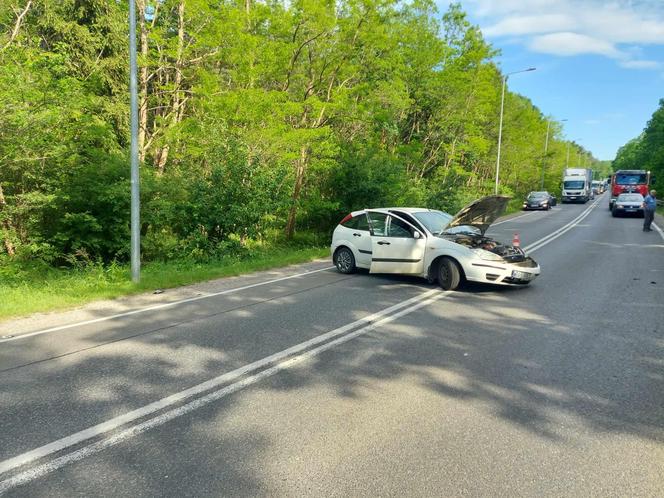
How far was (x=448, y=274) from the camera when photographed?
925 centimetres

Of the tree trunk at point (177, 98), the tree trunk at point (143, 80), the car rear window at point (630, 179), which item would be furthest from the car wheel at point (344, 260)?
the car rear window at point (630, 179)

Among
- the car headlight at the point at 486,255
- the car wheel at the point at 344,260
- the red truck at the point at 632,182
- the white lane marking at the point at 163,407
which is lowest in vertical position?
the white lane marking at the point at 163,407

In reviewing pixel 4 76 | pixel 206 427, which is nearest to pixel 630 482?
pixel 206 427

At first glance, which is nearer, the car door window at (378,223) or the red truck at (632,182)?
the car door window at (378,223)

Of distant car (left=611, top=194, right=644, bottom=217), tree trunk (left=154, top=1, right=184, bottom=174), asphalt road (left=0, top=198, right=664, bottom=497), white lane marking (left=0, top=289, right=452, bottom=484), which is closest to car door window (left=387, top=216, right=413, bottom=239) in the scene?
asphalt road (left=0, top=198, right=664, bottom=497)

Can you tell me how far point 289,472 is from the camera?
3215mm

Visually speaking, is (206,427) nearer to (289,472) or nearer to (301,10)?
(289,472)

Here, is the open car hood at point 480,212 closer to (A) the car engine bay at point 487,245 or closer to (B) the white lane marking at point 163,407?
(A) the car engine bay at point 487,245

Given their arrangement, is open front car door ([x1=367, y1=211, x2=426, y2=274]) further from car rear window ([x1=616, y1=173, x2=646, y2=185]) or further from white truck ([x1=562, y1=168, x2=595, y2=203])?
white truck ([x1=562, y1=168, x2=595, y2=203])

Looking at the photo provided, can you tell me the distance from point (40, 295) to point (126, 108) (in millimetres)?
12411

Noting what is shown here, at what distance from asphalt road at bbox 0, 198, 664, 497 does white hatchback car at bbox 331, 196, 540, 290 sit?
3.87ft

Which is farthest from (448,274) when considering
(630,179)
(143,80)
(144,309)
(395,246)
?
(630,179)

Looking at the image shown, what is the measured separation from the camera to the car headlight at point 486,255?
8.94 meters

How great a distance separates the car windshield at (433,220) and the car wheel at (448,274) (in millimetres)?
828
